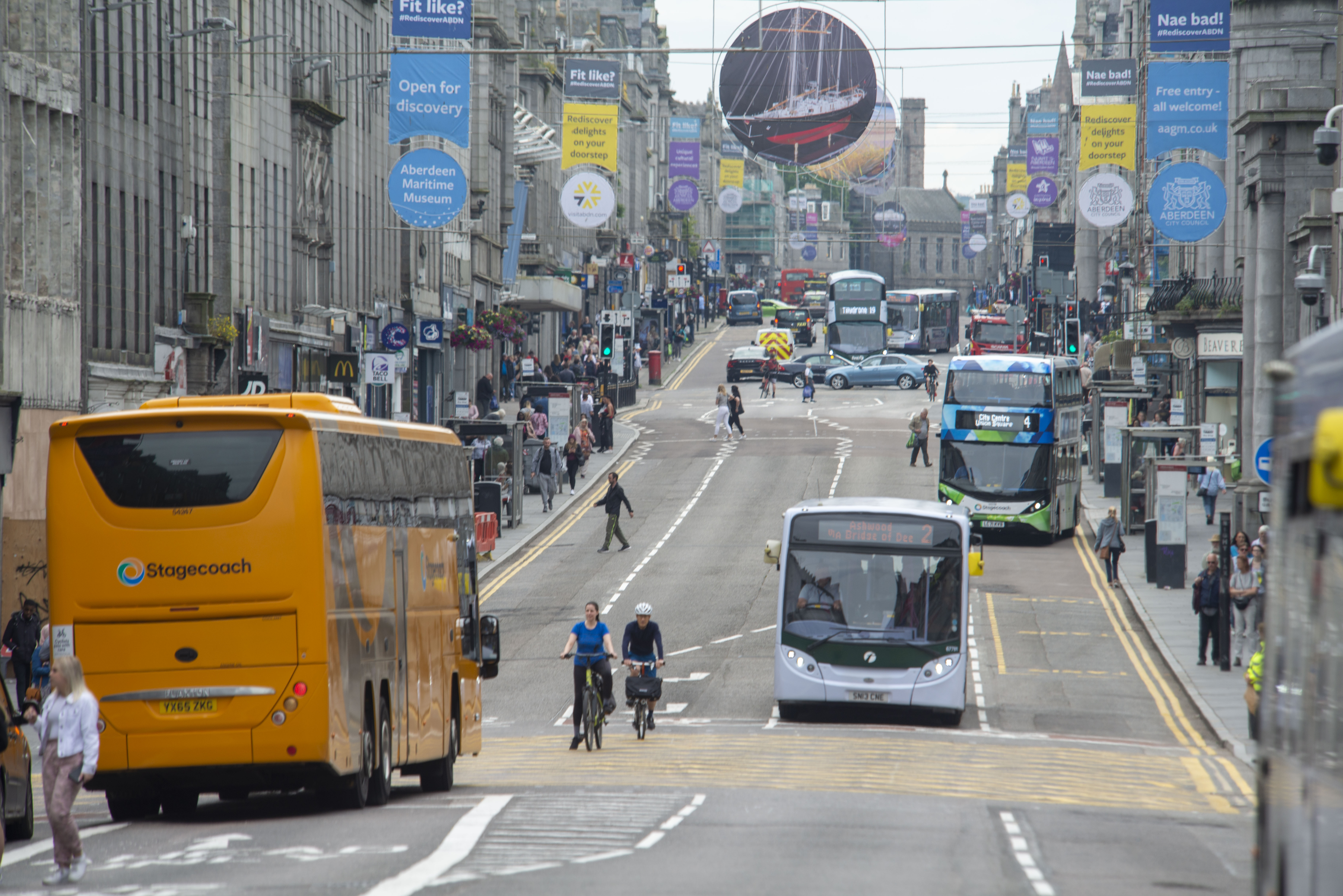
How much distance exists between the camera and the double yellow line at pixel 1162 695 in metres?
18.6

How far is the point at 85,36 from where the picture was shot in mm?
31188

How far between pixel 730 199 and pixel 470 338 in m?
21.1

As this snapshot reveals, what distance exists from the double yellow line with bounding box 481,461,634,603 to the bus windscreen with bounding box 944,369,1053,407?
26.8ft

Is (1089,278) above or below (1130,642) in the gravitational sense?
above

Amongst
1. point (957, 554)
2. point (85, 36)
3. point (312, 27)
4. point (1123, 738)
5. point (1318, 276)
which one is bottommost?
point (1123, 738)

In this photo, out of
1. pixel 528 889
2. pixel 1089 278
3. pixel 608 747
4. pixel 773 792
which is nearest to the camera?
pixel 528 889

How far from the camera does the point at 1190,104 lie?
102 ft

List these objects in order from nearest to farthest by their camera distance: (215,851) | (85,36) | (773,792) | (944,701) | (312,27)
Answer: (215,851), (773,792), (944,701), (85,36), (312,27)

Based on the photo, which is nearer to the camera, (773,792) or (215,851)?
(215,851)

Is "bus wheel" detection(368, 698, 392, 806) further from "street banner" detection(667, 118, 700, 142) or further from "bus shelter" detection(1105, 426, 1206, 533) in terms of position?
"street banner" detection(667, 118, 700, 142)

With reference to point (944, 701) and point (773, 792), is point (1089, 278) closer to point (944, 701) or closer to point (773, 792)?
point (944, 701)

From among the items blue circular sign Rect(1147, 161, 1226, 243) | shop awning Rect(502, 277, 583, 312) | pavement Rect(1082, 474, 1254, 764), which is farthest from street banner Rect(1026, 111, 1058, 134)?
blue circular sign Rect(1147, 161, 1226, 243)

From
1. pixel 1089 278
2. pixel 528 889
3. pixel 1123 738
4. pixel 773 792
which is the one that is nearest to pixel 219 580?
pixel 528 889

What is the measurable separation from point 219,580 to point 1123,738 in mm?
13148
